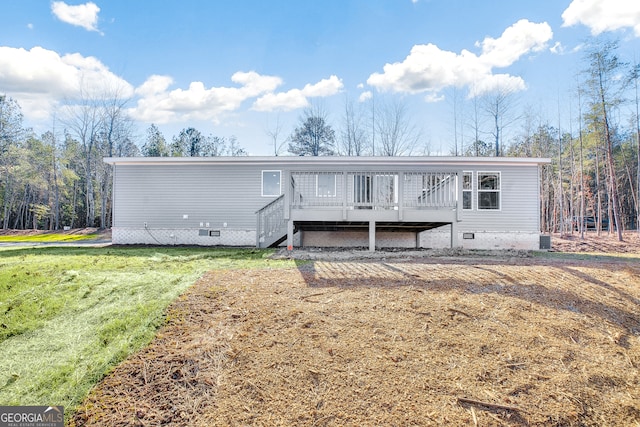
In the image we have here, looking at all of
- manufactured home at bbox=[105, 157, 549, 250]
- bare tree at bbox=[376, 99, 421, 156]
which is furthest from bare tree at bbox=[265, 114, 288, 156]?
manufactured home at bbox=[105, 157, 549, 250]

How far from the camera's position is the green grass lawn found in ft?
7.23

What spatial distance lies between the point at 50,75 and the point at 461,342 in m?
28.4

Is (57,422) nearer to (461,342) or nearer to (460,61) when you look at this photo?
(461,342)

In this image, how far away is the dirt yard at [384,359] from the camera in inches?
76.8

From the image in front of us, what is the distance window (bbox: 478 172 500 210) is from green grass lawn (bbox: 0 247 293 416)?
9.81 meters

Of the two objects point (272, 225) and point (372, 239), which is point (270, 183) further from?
point (372, 239)

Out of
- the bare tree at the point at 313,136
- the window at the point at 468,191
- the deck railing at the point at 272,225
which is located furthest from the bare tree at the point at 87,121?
the window at the point at 468,191

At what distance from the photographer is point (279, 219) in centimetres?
937

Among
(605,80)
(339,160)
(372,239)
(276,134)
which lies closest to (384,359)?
(372,239)

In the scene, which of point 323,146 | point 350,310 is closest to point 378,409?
point 350,310

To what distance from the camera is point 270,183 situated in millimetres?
11141

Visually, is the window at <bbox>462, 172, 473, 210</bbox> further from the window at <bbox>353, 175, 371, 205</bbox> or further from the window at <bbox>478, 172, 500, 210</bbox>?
the window at <bbox>353, 175, 371, 205</bbox>

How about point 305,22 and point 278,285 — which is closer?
point 278,285

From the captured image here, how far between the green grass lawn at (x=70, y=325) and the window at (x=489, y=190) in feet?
32.2
